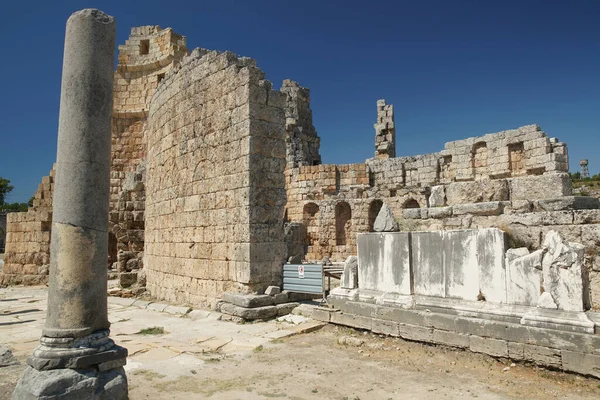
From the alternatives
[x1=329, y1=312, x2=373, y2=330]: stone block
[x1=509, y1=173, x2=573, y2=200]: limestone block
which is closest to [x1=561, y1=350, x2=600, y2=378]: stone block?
[x1=509, y1=173, x2=573, y2=200]: limestone block

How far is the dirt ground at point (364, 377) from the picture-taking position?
12.3 feet

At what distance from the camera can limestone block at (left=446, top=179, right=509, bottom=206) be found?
558 centimetres

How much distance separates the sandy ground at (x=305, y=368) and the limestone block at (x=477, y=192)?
2.10m

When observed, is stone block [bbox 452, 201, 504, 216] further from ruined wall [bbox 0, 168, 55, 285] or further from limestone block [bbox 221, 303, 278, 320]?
ruined wall [bbox 0, 168, 55, 285]

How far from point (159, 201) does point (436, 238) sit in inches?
285

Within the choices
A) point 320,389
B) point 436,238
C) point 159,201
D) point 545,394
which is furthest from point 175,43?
point 545,394

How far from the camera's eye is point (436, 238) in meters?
5.28

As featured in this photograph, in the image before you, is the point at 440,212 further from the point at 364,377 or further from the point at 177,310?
the point at 177,310

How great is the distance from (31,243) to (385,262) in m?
14.2

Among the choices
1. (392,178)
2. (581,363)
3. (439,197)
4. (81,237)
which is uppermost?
(392,178)

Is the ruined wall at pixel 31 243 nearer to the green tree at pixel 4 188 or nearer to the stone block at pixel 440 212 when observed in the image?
the stone block at pixel 440 212

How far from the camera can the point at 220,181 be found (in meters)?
7.95

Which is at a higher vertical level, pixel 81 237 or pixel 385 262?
pixel 81 237

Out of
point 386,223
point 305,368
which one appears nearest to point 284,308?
point 386,223
